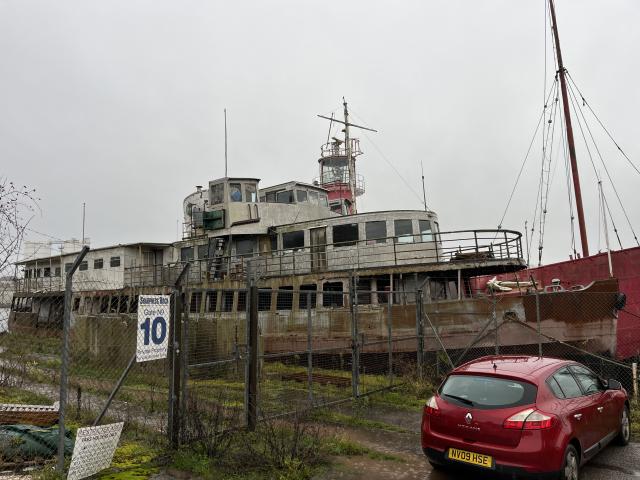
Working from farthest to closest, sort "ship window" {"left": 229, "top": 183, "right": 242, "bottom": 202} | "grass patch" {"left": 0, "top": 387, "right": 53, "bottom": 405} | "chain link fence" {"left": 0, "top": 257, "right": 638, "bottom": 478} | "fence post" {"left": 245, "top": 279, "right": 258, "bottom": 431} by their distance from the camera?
"ship window" {"left": 229, "top": 183, "right": 242, "bottom": 202}, "grass patch" {"left": 0, "top": 387, "right": 53, "bottom": 405}, "fence post" {"left": 245, "top": 279, "right": 258, "bottom": 431}, "chain link fence" {"left": 0, "top": 257, "right": 638, "bottom": 478}

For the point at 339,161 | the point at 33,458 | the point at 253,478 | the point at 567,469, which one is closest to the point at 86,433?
the point at 33,458

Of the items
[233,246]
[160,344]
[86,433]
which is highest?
[233,246]

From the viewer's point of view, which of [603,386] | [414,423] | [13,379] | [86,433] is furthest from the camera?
[13,379]

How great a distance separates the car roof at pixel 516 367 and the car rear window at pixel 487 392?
0.37 ft

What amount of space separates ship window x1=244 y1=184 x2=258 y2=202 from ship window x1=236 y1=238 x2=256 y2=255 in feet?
7.53

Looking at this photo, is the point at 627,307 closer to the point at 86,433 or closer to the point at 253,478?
the point at 253,478

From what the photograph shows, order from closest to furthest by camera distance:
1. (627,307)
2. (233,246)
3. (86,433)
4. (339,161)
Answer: (86,433) → (627,307) → (233,246) → (339,161)

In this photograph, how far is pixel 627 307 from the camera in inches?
602

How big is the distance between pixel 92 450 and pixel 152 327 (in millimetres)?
1443

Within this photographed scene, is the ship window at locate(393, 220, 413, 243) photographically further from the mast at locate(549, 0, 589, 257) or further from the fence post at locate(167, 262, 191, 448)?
the fence post at locate(167, 262, 191, 448)

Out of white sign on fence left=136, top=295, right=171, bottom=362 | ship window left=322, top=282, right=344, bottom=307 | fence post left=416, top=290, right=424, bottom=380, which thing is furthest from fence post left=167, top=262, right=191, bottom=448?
ship window left=322, top=282, right=344, bottom=307

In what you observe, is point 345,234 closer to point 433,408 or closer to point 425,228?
point 425,228

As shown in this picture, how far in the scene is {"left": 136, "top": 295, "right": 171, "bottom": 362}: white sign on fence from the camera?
18.5 feet

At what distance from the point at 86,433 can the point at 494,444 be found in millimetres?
4361
